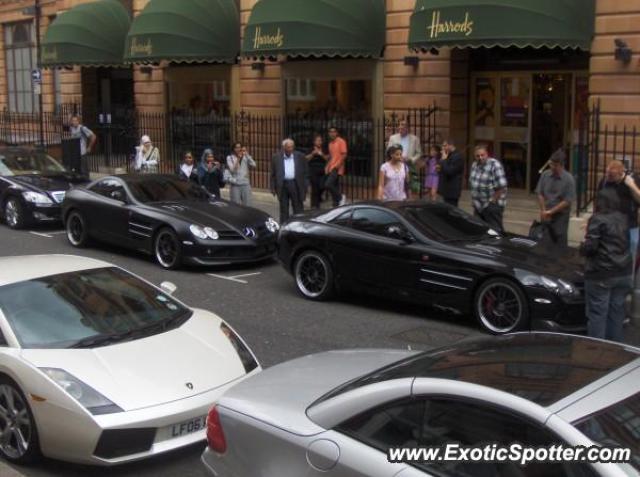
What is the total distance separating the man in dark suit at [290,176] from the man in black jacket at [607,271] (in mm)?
7646

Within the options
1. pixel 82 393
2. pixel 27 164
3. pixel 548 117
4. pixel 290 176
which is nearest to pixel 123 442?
pixel 82 393

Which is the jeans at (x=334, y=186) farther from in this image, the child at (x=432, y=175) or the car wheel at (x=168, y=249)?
the car wheel at (x=168, y=249)

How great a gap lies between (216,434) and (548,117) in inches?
540

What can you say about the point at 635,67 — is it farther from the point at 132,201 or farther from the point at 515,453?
the point at 515,453

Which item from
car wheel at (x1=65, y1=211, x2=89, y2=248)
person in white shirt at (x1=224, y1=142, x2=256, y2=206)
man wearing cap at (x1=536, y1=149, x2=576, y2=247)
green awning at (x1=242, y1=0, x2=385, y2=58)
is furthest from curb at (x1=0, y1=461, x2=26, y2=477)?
green awning at (x1=242, y1=0, x2=385, y2=58)

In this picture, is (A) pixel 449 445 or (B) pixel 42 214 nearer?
(A) pixel 449 445

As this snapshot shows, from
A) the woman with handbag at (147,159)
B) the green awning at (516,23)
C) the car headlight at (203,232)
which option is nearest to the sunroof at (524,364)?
the car headlight at (203,232)

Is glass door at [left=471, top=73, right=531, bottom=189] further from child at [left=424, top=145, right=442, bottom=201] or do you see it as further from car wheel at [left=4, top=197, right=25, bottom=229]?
car wheel at [left=4, top=197, right=25, bottom=229]

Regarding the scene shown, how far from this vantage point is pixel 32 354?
5605 mm

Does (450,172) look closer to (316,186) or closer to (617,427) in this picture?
(316,186)

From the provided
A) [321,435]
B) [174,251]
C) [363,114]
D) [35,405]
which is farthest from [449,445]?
[363,114]

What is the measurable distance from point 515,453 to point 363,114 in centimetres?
1578

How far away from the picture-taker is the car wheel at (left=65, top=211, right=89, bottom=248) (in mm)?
13995

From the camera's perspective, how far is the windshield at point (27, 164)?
55.7 ft
